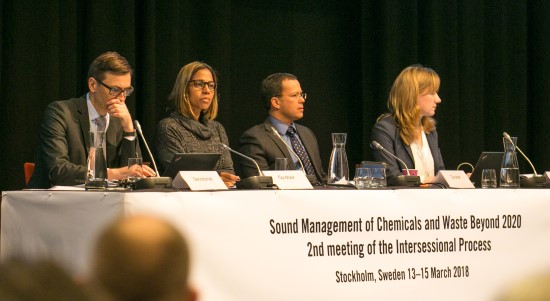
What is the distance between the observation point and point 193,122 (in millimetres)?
4328

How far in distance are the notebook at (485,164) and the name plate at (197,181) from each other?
1.34 metres

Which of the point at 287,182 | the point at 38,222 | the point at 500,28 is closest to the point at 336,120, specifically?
the point at 500,28

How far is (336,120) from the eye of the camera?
571cm

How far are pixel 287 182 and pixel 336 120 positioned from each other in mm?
2748

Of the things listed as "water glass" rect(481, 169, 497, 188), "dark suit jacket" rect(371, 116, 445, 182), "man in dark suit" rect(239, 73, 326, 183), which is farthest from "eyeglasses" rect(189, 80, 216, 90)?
"water glass" rect(481, 169, 497, 188)

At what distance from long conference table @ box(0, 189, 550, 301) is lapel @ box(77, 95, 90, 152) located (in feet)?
2.47

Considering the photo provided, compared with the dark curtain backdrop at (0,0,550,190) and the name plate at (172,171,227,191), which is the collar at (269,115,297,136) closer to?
the dark curtain backdrop at (0,0,550,190)

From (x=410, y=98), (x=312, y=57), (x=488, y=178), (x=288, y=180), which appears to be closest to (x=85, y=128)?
(x=288, y=180)

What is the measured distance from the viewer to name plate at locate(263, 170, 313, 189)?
2994 millimetres

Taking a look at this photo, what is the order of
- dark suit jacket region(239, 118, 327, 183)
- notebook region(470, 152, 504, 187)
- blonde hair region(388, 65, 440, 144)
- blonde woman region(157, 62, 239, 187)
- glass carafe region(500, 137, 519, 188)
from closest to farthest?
1. glass carafe region(500, 137, 519, 188)
2. notebook region(470, 152, 504, 187)
3. blonde woman region(157, 62, 239, 187)
4. dark suit jacket region(239, 118, 327, 183)
5. blonde hair region(388, 65, 440, 144)

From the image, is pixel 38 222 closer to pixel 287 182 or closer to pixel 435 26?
pixel 287 182

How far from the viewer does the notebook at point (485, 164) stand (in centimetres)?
368

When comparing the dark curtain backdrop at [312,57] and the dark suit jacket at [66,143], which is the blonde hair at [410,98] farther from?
the dark suit jacket at [66,143]

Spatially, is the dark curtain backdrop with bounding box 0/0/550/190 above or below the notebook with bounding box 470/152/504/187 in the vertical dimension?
above
